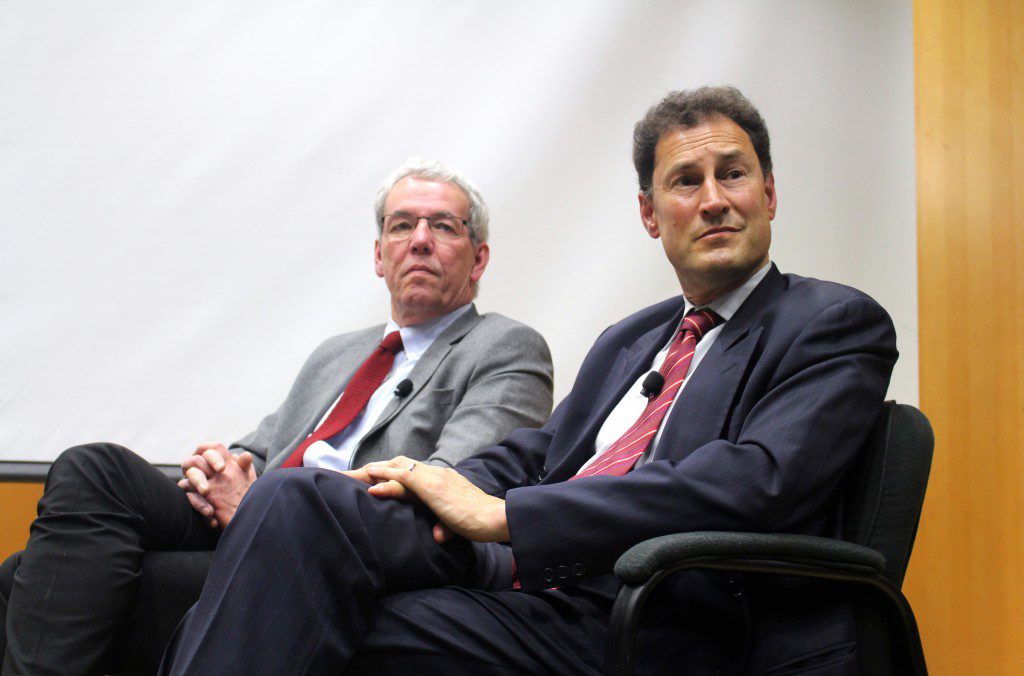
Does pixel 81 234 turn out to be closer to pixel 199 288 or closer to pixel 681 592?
pixel 199 288

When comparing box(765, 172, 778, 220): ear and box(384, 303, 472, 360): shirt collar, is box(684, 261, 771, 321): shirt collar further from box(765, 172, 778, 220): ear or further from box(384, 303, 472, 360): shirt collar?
box(384, 303, 472, 360): shirt collar

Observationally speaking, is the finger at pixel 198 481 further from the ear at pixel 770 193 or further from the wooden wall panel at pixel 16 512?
the ear at pixel 770 193

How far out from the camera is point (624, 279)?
107 inches

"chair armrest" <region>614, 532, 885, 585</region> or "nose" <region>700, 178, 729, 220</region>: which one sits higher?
"nose" <region>700, 178, 729, 220</region>

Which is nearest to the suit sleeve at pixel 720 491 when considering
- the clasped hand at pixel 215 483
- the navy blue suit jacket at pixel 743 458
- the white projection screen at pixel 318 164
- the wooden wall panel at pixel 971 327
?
the navy blue suit jacket at pixel 743 458

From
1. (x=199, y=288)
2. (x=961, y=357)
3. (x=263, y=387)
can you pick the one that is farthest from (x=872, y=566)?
(x=199, y=288)

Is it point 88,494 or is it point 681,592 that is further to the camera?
point 88,494

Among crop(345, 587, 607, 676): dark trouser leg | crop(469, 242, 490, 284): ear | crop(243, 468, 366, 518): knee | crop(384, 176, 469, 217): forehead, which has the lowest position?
crop(345, 587, 607, 676): dark trouser leg

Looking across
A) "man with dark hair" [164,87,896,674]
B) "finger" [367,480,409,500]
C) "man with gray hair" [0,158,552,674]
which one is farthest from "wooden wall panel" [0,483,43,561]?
"finger" [367,480,409,500]

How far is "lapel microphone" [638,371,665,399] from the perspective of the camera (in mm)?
1707

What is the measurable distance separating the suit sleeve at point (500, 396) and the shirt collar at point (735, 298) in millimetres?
570

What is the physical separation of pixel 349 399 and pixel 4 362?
1.08m

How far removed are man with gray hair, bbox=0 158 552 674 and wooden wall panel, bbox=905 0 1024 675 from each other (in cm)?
93

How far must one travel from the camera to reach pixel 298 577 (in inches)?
49.1
